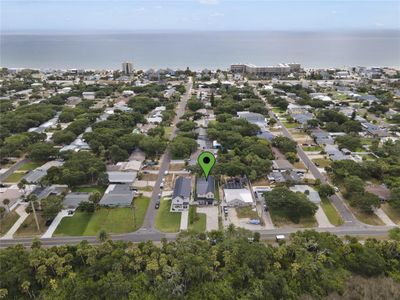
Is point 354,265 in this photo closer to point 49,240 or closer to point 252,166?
point 252,166

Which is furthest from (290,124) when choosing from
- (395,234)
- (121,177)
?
(121,177)

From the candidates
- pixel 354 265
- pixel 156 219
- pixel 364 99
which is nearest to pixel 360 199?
pixel 354 265

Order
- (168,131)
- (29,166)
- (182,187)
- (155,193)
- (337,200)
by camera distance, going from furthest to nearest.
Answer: (168,131) < (29,166) < (155,193) < (182,187) < (337,200)

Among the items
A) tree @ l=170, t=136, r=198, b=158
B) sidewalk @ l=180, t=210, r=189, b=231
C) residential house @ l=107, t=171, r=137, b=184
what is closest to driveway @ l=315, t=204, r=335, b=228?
sidewalk @ l=180, t=210, r=189, b=231

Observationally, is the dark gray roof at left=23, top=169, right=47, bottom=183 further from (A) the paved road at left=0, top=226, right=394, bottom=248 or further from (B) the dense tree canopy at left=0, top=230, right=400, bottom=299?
(B) the dense tree canopy at left=0, top=230, right=400, bottom=299

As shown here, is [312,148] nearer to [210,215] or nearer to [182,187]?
[182,187]
